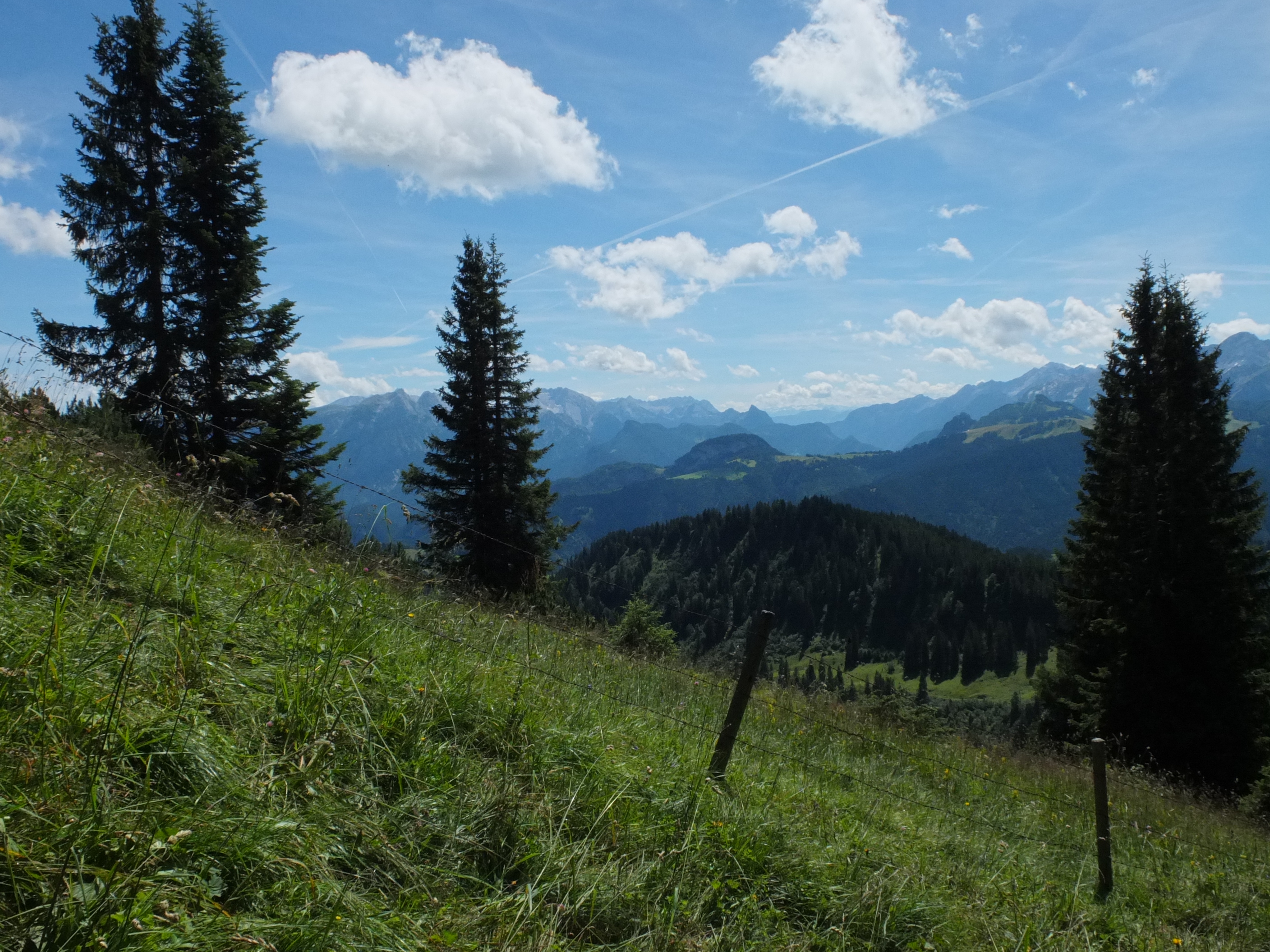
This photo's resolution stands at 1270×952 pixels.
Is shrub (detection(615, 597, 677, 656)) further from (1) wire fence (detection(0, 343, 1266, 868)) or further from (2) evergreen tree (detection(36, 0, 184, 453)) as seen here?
(2) evergreen tree (detection(36, 0, 184, 453))

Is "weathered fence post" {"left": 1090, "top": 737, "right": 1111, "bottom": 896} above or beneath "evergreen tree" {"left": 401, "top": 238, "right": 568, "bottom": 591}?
beneath

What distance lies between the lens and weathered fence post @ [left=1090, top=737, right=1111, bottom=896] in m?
5.77

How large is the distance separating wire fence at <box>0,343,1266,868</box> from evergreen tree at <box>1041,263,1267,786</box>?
12.2m

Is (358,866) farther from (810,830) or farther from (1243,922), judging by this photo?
(1243,922)

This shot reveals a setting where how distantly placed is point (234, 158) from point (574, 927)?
21.8 m

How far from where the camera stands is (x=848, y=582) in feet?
582

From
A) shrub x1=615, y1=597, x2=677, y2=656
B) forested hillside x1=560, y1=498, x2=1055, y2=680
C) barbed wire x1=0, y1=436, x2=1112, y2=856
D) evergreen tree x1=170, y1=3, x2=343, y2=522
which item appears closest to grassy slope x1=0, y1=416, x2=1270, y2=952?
barbed wire x1=0, y1=436, x2=1112, y2=856

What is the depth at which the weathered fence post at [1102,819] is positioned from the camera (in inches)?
227

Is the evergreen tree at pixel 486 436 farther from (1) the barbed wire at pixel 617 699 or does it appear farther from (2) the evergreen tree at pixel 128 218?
(1) the barbed wire at pixel 617 699

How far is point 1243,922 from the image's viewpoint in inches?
229

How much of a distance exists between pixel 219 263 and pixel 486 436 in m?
9.55

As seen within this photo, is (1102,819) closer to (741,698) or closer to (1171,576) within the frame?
(741,698)

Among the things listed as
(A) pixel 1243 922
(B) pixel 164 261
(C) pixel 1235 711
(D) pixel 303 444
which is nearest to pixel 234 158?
(B) pixel 164 261

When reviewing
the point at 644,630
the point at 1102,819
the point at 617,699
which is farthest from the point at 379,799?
the point at 644,630
